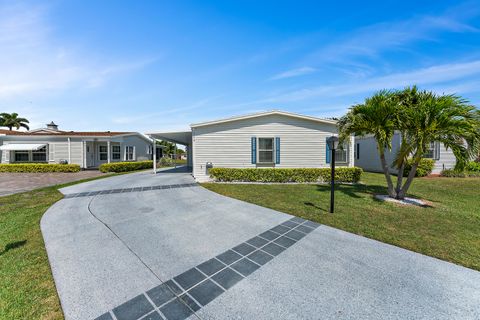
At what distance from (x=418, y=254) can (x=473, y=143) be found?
497 cm

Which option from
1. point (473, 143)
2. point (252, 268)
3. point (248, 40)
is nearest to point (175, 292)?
point (252, 268)

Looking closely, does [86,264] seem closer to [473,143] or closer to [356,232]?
[356,232]

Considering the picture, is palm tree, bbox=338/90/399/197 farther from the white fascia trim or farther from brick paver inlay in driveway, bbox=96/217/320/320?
brick paver inlay in driveway, bbox=96/217/320/320

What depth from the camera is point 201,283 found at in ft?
8.30

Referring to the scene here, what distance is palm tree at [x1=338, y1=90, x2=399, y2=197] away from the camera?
6445 millimetres

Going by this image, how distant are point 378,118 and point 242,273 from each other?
680 cm

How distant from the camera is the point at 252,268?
2865 millimetres

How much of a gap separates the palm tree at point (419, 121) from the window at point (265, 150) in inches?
174

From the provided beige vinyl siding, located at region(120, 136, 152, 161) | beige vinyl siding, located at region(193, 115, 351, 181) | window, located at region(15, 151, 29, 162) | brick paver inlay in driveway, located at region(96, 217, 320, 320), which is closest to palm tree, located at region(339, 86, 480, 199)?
beige vinyl siding, located at region(193, 115, 351, 181)

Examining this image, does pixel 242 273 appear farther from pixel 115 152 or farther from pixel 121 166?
pixel 115 152

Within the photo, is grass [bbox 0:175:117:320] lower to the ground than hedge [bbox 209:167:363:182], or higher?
lower

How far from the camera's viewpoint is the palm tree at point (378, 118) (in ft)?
21.1

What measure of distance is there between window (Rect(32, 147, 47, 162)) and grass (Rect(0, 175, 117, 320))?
50.8 ft

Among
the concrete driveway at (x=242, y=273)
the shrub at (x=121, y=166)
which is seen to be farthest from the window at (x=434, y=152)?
the shrub at (x=121, y=166)
